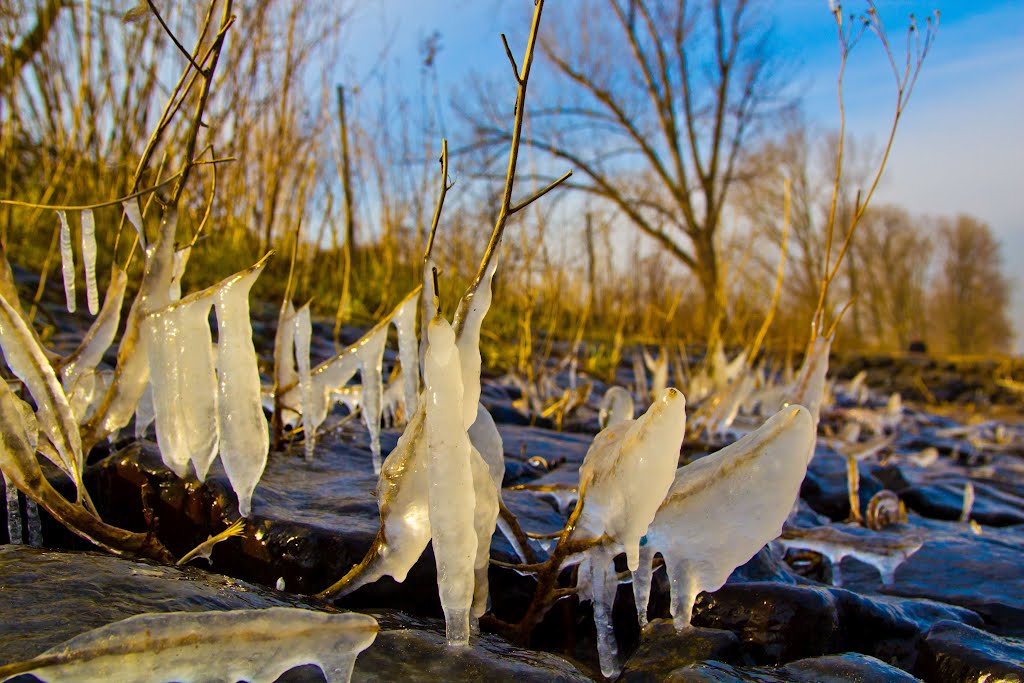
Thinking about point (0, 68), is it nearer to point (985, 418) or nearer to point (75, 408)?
point (75, 408)

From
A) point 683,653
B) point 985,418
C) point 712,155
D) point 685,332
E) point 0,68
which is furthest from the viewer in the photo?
point 712,155

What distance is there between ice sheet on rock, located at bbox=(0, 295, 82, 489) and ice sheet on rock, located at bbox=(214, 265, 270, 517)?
18cm

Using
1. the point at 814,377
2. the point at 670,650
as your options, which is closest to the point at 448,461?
the point at 670,650

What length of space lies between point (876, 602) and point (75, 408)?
1109 mm

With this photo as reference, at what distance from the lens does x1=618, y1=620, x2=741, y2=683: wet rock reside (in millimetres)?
801

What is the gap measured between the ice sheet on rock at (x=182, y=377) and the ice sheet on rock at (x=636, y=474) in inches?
15.9

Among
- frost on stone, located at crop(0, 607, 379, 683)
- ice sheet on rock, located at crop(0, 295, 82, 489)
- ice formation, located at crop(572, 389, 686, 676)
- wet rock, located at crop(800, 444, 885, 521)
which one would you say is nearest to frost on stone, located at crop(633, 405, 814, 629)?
ice formation, located at crop(572, 389, 686, 676)

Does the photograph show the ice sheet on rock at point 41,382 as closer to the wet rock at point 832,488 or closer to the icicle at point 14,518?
the icicle at point 14,518

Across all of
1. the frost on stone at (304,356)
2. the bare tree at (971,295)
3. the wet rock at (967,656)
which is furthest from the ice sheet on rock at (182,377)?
the bare tree at (971,295)

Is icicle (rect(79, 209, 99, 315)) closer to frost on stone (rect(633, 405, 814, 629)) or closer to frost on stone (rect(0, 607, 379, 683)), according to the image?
frost on stone (rect(0, 607, 379, 683))

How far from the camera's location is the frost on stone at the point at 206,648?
0.47 m

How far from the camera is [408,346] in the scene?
1.12 metres

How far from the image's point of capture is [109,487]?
1035 mm

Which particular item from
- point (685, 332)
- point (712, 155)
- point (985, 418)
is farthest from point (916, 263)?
point (985, 418)
